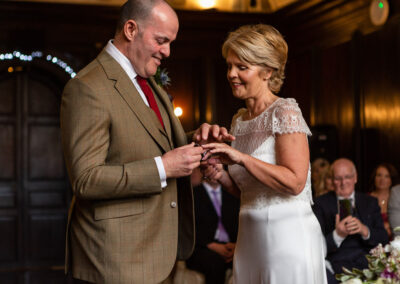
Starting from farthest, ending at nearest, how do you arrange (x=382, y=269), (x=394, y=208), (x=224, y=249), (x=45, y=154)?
1. (x=45, y=154)
2. (x=224, y=249)
3. (x=394, y=208)
4. (x=382, y=269)

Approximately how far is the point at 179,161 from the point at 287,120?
735 mm

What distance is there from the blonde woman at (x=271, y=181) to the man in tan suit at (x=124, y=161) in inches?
18.9

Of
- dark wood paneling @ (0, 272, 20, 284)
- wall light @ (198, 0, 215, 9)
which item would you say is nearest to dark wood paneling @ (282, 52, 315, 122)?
wall light @ (198, 0, 215, 9)

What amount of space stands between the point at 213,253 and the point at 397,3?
406 centimetres

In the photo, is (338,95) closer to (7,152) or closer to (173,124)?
(7,152)

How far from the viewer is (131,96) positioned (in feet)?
7.88

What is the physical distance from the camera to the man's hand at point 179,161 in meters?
2.30

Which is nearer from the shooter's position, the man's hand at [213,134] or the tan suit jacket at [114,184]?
the tan suit jacket at [114,184]

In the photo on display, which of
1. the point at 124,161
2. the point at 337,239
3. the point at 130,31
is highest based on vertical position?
the point at 130,31

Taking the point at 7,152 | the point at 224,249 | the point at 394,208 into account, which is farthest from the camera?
the point at 7,152

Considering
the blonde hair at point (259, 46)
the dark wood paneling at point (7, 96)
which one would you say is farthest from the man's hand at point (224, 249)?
the dark wood paneling at point (7, 96)

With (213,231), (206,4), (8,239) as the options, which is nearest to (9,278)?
(8,239)

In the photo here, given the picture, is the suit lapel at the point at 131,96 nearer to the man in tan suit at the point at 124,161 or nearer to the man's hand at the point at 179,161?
the man in tan suit at the point at 124,161

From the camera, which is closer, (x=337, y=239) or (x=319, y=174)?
(x=337, y=239)
